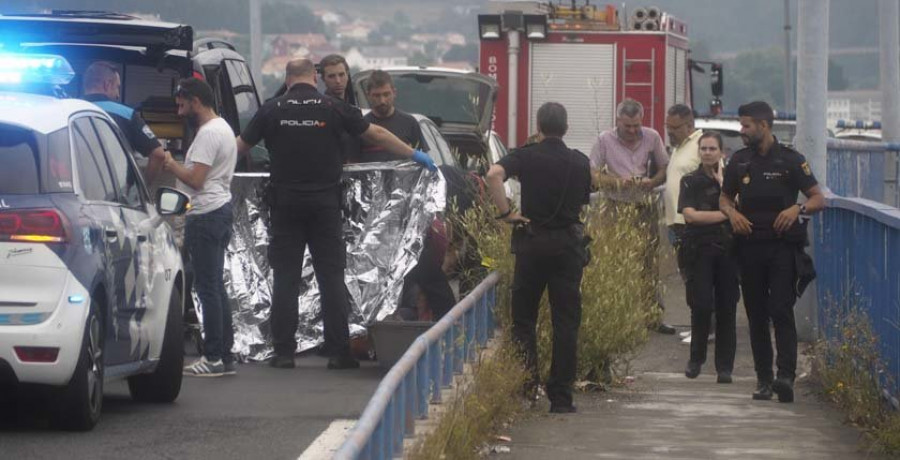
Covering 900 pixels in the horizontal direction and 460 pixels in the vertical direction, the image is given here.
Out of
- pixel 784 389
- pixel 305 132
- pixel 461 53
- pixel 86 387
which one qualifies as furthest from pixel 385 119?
pixel 461 53

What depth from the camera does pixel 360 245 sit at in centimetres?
1180

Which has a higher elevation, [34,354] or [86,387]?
[34,354]

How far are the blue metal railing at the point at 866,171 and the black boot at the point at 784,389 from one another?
707 centimetres

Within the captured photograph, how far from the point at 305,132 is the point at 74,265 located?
9.75ft

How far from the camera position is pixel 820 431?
31.3 feet

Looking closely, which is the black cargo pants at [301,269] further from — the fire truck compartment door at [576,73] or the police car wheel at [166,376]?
the fire truck compartment door at [576,73]

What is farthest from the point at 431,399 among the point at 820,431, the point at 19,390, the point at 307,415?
the point at 820,431

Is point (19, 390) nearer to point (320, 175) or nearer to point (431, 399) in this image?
point (431, 399)

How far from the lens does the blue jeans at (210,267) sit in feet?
34.9

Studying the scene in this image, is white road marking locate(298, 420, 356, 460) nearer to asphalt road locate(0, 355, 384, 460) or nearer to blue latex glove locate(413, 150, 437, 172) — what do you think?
asphalt road locate(0, 355, 384, 460)

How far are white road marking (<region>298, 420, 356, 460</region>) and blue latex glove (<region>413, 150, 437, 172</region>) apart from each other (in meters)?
2.81

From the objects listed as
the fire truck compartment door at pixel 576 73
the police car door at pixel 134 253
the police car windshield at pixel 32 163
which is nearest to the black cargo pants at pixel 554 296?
the police car door at pixel 134 253

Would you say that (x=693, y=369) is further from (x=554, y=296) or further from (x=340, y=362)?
(x=554, y=296)

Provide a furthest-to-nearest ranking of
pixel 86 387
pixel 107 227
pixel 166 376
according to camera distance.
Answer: pixel 166 376
pixel 107 227
pixel 86 387
